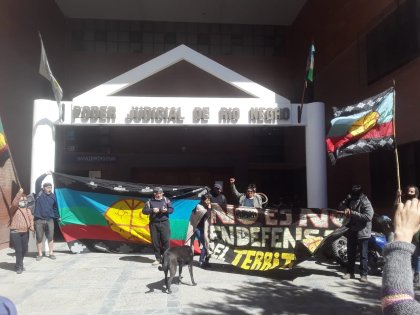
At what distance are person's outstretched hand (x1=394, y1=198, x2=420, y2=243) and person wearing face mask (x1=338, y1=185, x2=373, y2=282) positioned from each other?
6342mm

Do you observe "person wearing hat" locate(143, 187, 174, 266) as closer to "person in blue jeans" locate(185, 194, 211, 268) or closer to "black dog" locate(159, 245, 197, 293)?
"person in blue jeans" locate(185, 194, 211, 268)

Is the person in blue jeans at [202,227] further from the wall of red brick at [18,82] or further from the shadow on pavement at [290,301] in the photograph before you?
the wall of red brick at [18,82]

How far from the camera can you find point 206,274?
8312mm

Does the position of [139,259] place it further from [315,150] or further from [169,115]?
[315,150]

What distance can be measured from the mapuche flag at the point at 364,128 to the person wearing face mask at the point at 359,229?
103 centimetres

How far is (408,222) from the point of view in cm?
170

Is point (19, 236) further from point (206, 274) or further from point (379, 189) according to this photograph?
point (379, 189)

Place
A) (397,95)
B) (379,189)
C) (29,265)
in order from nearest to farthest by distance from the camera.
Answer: (29,265) → (397,95) → (379,189)

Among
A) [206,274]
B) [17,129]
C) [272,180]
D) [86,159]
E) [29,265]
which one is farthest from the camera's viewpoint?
[272,180]

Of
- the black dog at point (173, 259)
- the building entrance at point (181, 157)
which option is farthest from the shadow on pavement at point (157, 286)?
the building entrance at point (181, 157)

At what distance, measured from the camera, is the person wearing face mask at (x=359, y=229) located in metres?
7.73

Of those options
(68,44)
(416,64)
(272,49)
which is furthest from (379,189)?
(68,44)

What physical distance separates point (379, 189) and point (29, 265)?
8920mm

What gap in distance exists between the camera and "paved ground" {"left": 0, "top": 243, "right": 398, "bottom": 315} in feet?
19.9
